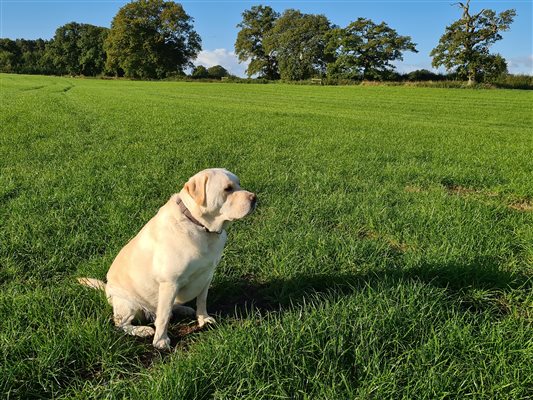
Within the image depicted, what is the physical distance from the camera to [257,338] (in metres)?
2.66

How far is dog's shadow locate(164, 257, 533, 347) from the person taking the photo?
11.4 ft

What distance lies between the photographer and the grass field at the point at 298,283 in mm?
2430

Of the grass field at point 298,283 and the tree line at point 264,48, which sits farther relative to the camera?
the tree line at point 264,48

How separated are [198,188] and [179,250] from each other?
0.46 meters

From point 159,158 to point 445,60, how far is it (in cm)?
6231

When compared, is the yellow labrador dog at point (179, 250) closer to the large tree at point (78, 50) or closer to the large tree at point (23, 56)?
the large tree at point (78, 50)

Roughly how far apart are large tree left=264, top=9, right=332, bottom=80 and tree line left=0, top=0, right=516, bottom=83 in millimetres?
221

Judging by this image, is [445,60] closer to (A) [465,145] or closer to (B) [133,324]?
(A) [465,145]

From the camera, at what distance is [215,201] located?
2.91 metres

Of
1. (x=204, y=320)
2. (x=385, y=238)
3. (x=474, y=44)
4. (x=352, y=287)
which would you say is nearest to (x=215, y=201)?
(x=204, y=320)

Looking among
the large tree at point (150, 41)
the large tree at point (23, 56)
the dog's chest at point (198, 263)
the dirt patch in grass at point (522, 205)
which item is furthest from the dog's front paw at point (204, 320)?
the large tree at point (23, 56)

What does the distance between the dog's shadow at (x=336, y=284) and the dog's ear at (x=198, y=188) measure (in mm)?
1078

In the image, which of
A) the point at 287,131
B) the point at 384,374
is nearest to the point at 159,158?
the point at 287,131

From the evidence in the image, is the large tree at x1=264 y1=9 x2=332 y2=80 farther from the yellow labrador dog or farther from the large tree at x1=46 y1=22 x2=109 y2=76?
the yellow labrador dog
